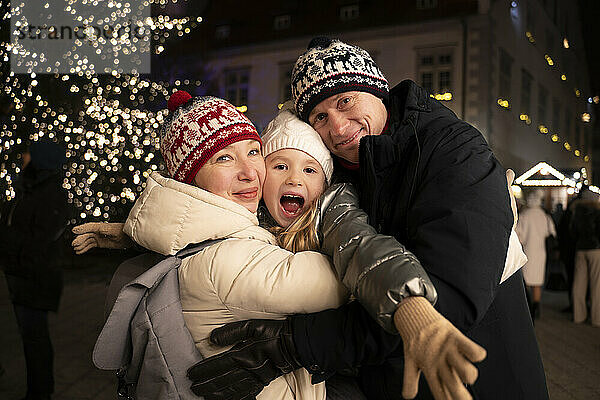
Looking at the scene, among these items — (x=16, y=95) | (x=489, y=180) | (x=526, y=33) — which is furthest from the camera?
(x=526, y=33)

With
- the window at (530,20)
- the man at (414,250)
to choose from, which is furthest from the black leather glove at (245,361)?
the window at (530,20)

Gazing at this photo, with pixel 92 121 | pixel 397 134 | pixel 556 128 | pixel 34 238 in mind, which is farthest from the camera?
pixel 556 128

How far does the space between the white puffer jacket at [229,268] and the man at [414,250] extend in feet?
0.15

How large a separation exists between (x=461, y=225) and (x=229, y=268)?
20.3 inches

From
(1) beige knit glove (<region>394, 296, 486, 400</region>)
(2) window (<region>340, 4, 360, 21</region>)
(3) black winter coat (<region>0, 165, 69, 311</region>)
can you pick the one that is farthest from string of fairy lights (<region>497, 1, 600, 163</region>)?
(1) beige knit glove (<region>394, 296, 486, 400</region>)

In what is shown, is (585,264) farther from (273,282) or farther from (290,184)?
(273,282)

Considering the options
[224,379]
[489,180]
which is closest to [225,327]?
[224,379]

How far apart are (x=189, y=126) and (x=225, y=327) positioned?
59 cm

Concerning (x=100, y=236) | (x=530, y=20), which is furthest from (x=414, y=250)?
(x=530, y=20)

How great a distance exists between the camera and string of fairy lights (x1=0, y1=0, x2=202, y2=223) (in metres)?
3.46

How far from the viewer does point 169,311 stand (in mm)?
1176

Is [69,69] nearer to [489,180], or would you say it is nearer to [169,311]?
[169,311]

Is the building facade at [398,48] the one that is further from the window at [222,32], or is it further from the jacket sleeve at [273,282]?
the jacket sleeve at [273,282]

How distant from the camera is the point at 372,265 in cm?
92
